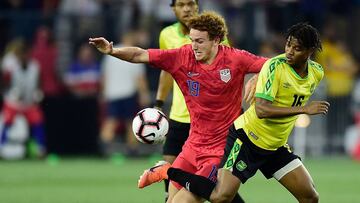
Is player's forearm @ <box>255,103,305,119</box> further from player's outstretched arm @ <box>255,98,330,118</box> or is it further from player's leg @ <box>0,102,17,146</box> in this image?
player's leg @ <box>0,102,17,146</box>

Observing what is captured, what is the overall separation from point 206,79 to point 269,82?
728 millimetres

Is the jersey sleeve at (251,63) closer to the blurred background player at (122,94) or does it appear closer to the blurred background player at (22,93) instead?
the blurred background player at (122,94)

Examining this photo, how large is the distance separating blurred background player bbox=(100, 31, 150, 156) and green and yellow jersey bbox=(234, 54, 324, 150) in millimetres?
11026

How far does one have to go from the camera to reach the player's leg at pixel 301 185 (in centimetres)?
1127

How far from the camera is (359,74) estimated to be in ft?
79.2

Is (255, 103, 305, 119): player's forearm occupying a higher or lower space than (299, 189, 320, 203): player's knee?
higher

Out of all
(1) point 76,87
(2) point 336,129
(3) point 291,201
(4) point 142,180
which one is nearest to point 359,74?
(2) point 336,129

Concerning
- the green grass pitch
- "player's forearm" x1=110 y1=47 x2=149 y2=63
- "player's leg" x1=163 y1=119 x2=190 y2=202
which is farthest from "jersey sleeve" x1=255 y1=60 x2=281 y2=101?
the green grass pitch

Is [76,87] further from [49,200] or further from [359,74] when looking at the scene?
[49,200]

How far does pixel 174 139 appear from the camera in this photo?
505 inches

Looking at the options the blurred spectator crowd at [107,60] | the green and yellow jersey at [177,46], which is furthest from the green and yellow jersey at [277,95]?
the blurred spectator crowd at [107,60]

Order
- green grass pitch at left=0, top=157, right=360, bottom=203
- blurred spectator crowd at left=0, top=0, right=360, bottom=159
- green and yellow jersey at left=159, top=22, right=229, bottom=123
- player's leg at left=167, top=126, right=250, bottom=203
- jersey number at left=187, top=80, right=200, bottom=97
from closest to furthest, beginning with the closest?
player's leg at left=167, top=126, right=250, bottom=203
jersey number at left=187, top=80, right=200, bottom=97
green and yellow jersey at left=159, top=22, right=229, bottom=123
green grass pitch at left=0, top=157, right=360, bottom=203
blurred spectator crowd at left=0, top=0, right=360, bottom=159

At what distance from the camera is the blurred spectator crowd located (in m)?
22.5

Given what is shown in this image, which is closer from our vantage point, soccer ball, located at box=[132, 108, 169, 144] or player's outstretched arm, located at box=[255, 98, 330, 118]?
player's outstretched arm, located at box=[255, 98, 330, 118]
